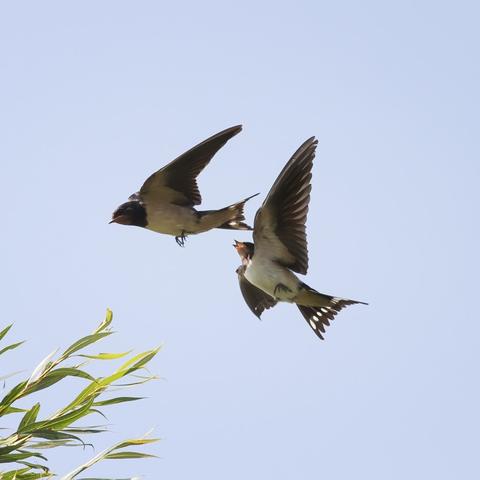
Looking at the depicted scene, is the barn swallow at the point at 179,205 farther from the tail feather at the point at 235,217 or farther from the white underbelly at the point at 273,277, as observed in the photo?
the white underbelly at the point at 273,277

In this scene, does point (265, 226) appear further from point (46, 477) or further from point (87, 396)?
point (46, 477)

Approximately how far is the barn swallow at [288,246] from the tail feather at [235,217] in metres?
0.58

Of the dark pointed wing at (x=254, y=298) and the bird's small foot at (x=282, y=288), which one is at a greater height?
the dark pointed wing at (x=254, y=298)

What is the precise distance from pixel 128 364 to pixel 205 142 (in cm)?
268

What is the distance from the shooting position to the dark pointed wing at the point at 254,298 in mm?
5750

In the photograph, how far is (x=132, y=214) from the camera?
6.11 m

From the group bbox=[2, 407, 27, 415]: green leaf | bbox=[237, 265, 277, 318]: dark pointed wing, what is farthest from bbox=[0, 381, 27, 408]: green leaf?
bbox=[237, 265, 277, 318]: dark pointed wing

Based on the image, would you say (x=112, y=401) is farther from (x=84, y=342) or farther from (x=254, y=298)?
(x=254, y=298)

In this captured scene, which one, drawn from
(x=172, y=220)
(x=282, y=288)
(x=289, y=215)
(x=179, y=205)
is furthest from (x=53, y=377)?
(x=179, y=205)

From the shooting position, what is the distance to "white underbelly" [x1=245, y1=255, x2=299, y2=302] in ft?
16.4

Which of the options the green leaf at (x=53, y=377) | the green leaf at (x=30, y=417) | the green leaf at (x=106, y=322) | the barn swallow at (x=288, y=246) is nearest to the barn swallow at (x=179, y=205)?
the barn swallow at (x=288, y=246)

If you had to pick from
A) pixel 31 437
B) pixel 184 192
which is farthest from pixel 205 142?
pixel 31 437

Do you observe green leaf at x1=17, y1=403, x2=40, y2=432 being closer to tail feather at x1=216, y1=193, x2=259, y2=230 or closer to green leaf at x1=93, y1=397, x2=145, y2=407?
green leaf at x1=93, y1=397, x2=145, y2=407

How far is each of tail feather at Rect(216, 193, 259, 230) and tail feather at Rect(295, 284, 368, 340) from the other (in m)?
0.75
